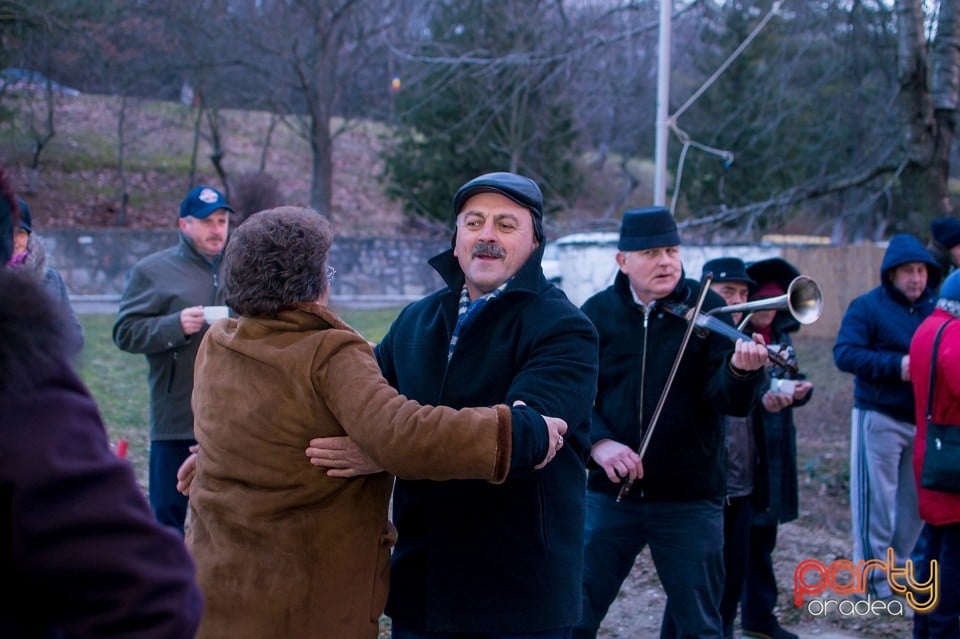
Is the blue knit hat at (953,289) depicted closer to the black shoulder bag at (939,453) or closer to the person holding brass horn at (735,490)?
the black shoulder bag at (939,453)

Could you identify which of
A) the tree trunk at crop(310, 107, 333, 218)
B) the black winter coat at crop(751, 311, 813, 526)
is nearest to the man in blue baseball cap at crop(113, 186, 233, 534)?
the black winter coat at crop(751, 311, 813, 526)

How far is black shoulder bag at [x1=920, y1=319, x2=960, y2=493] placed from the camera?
13.7ft

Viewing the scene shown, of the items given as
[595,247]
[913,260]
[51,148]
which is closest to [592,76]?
[913,260]

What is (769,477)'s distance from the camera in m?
4.86

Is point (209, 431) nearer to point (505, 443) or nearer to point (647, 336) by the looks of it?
point (505, 443)

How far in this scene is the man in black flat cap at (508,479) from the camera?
2676 mm

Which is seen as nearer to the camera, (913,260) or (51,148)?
(913,260)

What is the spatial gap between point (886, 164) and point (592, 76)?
331 centimetres

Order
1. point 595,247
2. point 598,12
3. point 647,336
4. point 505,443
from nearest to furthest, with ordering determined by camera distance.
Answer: point 505,443
point 647,336
point 598,12
point 595,247

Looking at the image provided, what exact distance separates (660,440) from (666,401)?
0.53ft

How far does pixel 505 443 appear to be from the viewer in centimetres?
237

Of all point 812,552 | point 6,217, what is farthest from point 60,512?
point 812,552

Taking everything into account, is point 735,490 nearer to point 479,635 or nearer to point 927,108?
point 479,635

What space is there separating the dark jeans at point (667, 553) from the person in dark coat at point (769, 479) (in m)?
1.10
